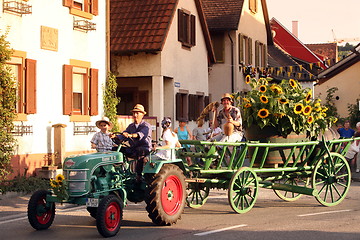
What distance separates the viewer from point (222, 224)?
1155 centimetres

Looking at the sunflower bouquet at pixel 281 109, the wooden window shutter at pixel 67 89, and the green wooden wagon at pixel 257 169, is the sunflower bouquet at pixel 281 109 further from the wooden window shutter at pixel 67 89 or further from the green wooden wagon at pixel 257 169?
the wooden window shutter at pixel 67 89

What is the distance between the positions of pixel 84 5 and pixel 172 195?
10.7 m

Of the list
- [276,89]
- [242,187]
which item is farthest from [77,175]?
[276,89]

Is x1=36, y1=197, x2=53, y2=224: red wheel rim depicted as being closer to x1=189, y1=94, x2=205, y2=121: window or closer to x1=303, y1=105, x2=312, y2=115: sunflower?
x1=303, y1=105, x2=312, y2=115: sunflower

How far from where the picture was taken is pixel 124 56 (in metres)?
27.3

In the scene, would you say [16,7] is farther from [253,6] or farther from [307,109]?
[253,6]

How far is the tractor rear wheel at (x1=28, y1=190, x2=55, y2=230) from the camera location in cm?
1082

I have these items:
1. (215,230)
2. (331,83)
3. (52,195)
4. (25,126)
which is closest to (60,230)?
(52,195)

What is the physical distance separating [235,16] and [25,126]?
19.4m

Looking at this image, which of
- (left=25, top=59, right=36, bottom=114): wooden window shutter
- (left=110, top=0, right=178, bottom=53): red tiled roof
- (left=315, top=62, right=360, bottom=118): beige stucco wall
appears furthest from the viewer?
(left=315, top=62, right=360, bottom=118): beige stucco wall

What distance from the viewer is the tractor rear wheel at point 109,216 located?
1012cm

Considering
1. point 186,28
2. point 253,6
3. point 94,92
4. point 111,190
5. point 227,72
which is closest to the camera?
point 111,190

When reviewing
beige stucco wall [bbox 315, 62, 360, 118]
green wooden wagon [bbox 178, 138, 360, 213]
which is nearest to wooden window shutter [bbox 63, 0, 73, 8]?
green wooden wagon [bbox 178, 138, 360, 213]

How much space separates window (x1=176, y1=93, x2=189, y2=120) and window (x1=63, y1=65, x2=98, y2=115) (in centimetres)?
743
